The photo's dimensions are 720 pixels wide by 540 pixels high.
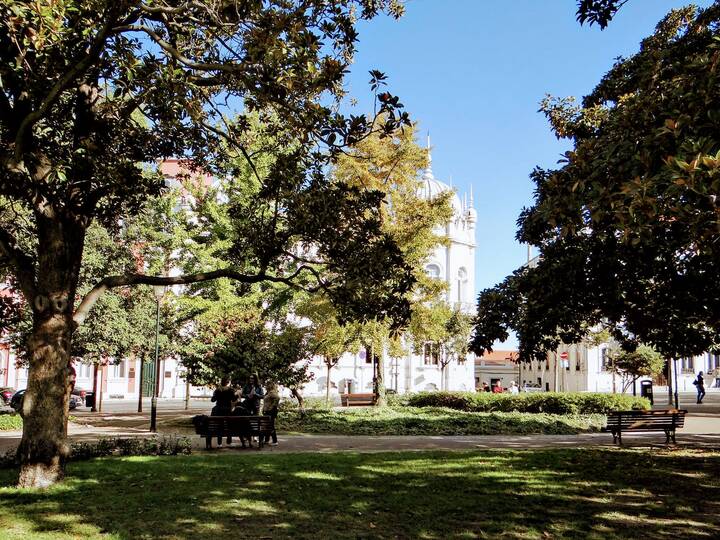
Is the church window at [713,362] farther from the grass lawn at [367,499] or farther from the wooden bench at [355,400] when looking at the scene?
the grass lawn at [367,499]

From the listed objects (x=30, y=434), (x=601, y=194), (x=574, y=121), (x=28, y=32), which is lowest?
(x=30, y=434)

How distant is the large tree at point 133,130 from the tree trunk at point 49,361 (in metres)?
0.02

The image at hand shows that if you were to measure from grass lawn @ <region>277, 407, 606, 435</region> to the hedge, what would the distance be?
1.26 metres

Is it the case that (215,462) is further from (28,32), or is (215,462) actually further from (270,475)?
(28,32)

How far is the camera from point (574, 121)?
554 inches

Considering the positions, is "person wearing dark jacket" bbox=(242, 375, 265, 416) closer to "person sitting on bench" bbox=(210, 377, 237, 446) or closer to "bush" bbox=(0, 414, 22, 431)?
"person sitting on bench" bbox=(210, 377, 237, 446)

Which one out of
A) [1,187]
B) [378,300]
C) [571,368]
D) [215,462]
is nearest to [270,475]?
[215,462]

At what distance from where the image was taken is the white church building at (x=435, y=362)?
183ft

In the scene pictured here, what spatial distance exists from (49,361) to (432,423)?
1406cm

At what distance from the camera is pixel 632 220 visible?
18.3 feet

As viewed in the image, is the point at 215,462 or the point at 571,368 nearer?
the point at 215,462

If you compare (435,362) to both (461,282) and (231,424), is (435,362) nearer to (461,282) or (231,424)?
(461,282)

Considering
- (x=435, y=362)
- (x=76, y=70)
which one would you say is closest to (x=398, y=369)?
(x=435, y=362)

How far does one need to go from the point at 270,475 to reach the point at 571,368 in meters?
54.3
